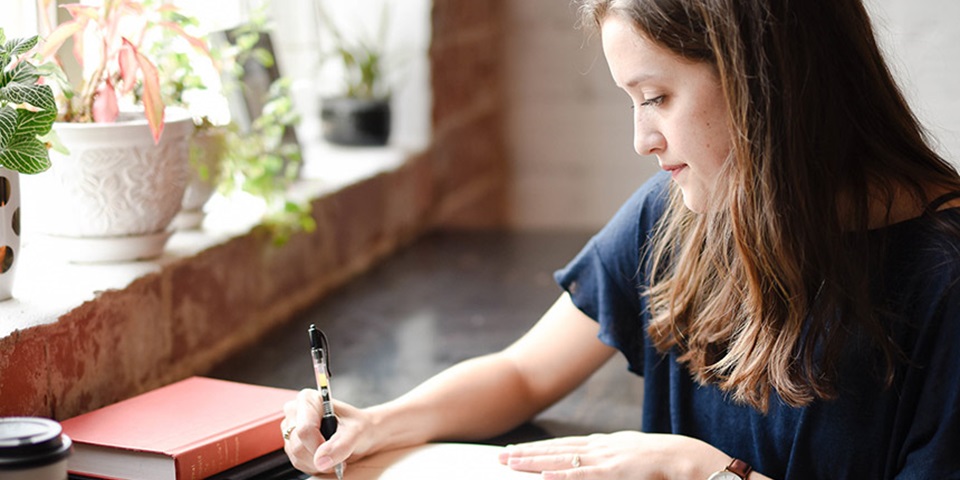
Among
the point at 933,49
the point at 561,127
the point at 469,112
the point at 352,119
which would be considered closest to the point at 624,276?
the point at 352,119

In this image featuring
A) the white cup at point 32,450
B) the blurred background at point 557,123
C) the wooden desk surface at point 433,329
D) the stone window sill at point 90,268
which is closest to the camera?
the white cup at point 32,450

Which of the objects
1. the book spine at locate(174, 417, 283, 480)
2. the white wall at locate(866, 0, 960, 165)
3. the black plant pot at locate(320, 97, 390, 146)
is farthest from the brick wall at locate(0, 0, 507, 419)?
the white wall at locate(866, 0, 960, 165)

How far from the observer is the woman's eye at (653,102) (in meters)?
1.16

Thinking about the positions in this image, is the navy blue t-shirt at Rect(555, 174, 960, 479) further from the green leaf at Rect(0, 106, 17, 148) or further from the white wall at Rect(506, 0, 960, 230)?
the white wall at Rect(506, 0, 960, 230)

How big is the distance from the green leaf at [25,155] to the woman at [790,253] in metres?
0.36

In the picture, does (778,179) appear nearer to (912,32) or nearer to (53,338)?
(53,338)

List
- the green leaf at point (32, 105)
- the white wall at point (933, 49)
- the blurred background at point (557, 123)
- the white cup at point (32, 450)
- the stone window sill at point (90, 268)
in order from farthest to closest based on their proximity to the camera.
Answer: the blurred background at point (557, 123)
the white wall at point (933, 49)
the stone window sill at point (90, 268)
the green leaf at point (32, 105)
the white cup at point (32, 450)

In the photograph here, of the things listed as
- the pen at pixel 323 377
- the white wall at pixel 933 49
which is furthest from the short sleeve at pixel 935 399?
the white wall at pixel 933 49

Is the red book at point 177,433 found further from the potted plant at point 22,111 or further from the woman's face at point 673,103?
the woman's face at point 673,103

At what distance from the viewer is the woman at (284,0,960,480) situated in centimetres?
112

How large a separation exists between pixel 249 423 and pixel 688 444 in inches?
18.6

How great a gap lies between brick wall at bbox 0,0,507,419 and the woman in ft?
0.92

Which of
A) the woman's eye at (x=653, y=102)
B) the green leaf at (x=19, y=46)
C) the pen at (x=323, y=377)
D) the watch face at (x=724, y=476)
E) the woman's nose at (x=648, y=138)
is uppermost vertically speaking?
the green leaf at (x=19, y=46)

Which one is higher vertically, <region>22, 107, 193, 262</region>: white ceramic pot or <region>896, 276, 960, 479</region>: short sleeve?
<region>22, 107, 193, 262</region>: white ceramic pot
